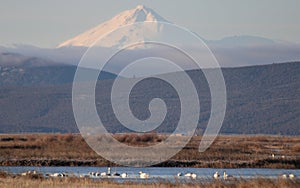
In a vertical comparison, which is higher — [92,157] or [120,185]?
[92,157]

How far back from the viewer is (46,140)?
77.2m

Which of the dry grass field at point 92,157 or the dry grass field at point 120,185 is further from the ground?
the dry grass field at point 92,157

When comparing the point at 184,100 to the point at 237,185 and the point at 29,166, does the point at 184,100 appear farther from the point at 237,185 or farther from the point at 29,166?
the point at 237,185

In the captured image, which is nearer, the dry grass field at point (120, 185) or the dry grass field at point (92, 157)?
the dry grass field at point (120, 185)

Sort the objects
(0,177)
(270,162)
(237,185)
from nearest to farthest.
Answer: (237,185)
(0,177)
(270,162)

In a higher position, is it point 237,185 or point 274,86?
point 274,86

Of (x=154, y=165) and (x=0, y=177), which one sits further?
(x=154, y=165)

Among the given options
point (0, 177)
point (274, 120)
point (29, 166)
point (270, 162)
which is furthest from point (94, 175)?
point (274, 120)

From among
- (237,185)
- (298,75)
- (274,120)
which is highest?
(298,75)

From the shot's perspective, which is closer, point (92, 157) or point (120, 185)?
point (120, 185)

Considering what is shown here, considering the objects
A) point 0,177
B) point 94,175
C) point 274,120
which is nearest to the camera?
point 0,177

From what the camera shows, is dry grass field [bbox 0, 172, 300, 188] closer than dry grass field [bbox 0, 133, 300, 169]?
Yes

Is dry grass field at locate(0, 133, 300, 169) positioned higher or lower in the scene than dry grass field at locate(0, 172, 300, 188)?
higher

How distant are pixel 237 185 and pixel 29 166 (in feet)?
77.4
